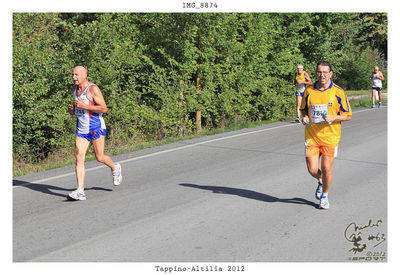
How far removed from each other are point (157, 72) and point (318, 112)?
8091 mm

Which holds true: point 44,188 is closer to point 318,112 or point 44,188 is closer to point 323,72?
point 318,112

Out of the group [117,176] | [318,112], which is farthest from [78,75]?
[318,112]

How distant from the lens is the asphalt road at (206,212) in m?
5.09

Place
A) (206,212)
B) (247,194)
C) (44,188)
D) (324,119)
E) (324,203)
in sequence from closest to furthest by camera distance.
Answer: (324,119) < (206,212) < (324,203) < (247,194) < (44,188)

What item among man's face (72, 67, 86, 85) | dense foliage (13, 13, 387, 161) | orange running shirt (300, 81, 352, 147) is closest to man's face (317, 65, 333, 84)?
orange running shirt (300, 81, 352, 147)

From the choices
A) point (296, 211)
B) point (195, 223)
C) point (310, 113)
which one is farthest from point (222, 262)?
point (310, 113)

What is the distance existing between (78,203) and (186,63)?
7.85 metres

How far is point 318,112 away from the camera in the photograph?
20.7ft

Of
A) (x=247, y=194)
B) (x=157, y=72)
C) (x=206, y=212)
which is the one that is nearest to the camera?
(x=206, y=212)

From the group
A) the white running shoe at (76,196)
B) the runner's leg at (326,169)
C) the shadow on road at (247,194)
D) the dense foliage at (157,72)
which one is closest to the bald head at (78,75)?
the white running shoe at (76,196)

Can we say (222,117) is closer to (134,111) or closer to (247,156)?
(134,111)

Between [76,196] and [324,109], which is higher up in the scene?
[324,109]

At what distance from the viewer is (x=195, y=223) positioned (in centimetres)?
595

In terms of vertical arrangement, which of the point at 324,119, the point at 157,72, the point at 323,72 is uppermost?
the point at 157,72
